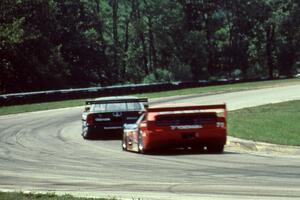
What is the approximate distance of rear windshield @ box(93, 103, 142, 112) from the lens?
23.0 meters

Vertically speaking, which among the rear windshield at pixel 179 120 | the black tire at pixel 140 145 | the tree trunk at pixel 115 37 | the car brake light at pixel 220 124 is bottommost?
the black tire at pixel 140 145

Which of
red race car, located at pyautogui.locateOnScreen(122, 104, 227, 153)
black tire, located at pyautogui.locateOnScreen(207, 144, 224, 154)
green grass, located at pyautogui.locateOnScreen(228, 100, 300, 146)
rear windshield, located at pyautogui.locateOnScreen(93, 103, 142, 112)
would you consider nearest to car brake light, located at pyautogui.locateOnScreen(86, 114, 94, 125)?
rear windshield, located at pyautogui.locateOnScreen(93, 103, 142, 112)

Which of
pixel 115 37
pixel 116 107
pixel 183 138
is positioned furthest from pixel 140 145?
pixel 115 37

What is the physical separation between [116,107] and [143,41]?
65.2 metres

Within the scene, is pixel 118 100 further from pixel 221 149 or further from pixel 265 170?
pixel 265 170

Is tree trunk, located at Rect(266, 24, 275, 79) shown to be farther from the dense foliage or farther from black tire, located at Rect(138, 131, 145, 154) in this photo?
black tire, located at Rect(138, 131, 145, 154)

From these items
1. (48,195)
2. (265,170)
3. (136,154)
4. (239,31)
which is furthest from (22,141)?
(239,31)

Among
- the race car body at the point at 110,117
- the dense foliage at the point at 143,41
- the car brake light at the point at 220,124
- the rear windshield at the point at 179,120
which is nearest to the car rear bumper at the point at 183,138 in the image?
the car brake light at the point at 220,124

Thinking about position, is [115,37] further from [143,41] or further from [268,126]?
[268,126]

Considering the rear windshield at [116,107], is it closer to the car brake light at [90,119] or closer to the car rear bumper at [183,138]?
the car brake light at [90,119]

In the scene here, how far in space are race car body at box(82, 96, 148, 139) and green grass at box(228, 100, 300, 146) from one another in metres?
3.12

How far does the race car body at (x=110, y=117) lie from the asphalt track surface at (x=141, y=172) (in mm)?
1101

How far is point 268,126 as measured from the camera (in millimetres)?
21125

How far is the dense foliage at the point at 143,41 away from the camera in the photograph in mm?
60344
